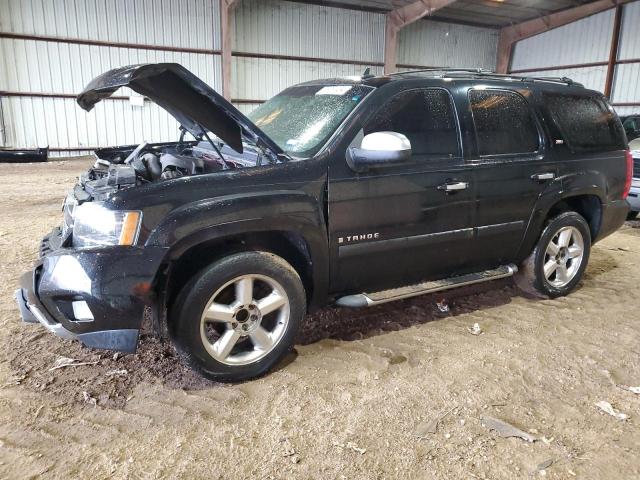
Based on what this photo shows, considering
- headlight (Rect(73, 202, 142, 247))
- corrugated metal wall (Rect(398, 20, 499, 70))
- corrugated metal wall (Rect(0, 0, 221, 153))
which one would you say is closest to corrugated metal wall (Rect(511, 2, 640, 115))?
corrugated metal wall (Rect(398, 20, 499, 70))

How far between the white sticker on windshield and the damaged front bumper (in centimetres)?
176

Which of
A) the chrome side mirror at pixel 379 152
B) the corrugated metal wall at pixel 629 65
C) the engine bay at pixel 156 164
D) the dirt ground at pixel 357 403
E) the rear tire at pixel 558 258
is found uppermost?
the corrugated metal wall at pixel 629 65

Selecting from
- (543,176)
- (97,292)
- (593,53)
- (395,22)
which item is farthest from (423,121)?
(593,53)

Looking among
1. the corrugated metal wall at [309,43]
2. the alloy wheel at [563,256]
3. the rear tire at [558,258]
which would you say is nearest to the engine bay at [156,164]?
the rear tire at [558,258]

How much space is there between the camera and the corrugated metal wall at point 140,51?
14.0m

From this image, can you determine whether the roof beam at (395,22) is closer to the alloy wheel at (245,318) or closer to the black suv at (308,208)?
the black suv at (308,208)

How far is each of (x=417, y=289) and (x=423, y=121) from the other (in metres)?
1.18

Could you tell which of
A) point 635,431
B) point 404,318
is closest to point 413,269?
point 404,318

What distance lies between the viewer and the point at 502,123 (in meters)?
3.89

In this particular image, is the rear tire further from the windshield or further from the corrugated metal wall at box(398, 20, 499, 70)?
the corrugated metal wall at box(398, 20, 499, 70)

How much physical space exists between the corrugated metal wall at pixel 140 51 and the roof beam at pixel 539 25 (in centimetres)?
631

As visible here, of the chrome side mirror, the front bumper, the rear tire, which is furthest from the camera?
the front bumper

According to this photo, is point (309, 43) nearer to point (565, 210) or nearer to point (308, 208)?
point (565, 210)

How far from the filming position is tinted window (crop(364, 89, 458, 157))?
3.37 meters
